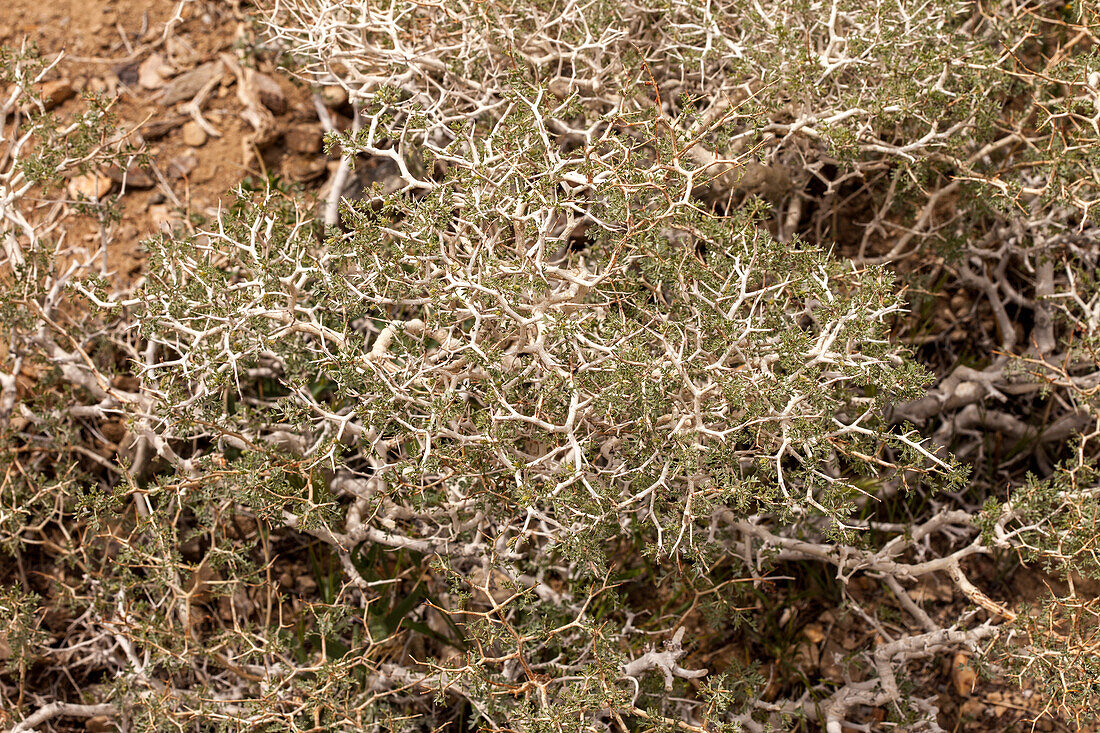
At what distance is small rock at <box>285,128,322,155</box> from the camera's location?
453cm

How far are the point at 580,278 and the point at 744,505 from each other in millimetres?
789

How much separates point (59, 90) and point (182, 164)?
72 centimetres

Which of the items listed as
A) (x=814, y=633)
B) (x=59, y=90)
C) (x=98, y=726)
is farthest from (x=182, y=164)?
(x=814, y=633)

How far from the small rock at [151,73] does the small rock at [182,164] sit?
45 centimetres

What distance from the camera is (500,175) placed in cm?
300

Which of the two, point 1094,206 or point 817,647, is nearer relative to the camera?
point 1094,206

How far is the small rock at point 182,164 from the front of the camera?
4422 millimetres

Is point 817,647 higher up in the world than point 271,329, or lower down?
lower down

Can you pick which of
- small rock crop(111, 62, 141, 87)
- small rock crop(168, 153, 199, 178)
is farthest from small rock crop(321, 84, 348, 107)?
small rock crop(111, 62, 141, 87)

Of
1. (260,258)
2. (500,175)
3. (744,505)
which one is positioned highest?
(500,175)

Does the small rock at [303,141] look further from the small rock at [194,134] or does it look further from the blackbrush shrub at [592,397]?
the blackbrush shrub at [592,397]

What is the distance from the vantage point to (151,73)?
15.3 ft

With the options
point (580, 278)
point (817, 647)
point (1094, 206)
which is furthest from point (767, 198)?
point (817, 647)

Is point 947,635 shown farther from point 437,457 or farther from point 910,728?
point 437,457
